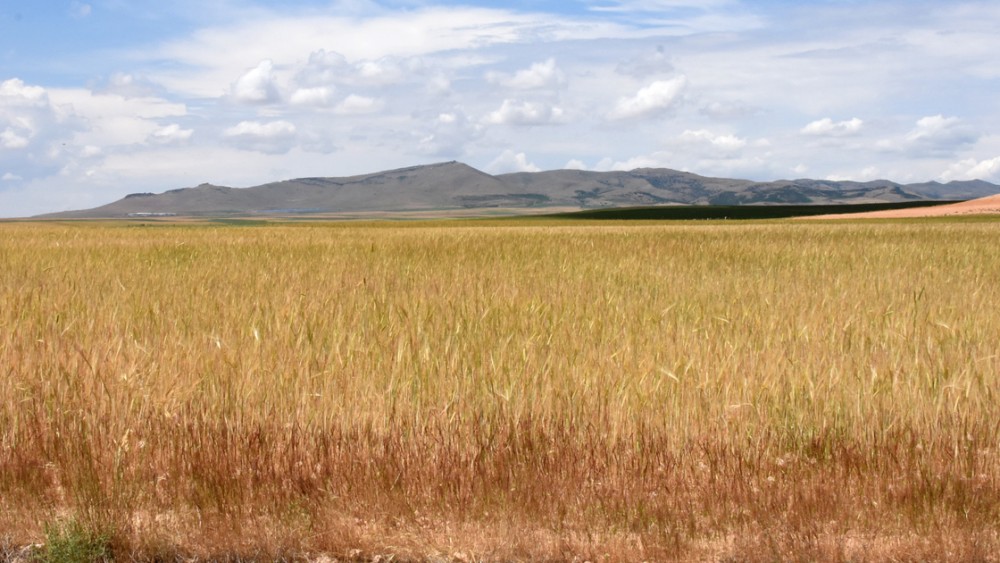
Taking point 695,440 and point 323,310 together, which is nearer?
point 695,440

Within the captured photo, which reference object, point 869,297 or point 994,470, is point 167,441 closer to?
point 994,470

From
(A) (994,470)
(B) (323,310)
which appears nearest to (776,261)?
(B) (323,310)

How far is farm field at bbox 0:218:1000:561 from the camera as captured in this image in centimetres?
286

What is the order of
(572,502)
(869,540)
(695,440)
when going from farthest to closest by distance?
1. (695,440)
2. (572,502)
3. (869,540)

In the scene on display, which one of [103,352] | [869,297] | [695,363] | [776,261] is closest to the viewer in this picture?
[695,363]

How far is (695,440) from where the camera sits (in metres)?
3.29

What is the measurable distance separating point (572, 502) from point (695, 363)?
1.37 m

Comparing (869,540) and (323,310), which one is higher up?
(323,310)

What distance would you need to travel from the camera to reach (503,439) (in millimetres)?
3299

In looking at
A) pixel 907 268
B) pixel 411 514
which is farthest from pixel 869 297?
pixel 411 514

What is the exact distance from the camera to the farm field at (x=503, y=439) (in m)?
2.86

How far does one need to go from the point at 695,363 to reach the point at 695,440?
842mm

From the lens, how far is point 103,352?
4418 millimetres

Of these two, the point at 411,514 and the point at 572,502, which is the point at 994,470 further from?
the point at 411,514
